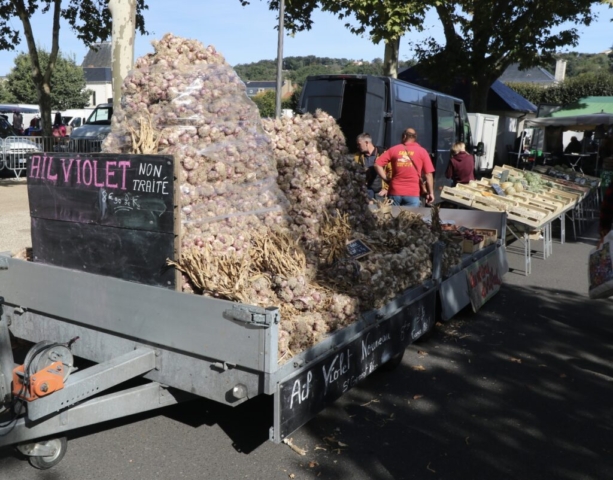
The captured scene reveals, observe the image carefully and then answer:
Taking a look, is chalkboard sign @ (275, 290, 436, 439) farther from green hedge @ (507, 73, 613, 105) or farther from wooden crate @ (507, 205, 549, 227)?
green hedge @ (507, 73, 613, 105)

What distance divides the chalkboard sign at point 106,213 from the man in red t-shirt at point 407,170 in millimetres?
4936

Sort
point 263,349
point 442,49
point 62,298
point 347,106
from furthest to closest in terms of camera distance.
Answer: point 442,49 < point 347,106 < point 62,298 < point 263,349

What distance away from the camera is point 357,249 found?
4793 millimetres

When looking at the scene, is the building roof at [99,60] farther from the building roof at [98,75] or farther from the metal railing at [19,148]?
the metal railing at [19,148]

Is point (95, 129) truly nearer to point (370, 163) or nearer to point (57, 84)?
point (370, 163)

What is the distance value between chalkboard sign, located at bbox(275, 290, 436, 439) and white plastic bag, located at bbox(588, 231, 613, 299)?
165 centimetres

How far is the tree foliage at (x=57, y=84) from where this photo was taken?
201ft

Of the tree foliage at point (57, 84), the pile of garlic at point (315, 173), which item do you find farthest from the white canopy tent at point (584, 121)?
the tree foliage at point (57, 84)

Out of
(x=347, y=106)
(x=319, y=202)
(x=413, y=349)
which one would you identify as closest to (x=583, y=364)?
(x=413, y=349)

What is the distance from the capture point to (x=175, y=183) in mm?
3531

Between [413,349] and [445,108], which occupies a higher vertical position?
[445,108]

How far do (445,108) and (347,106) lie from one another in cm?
394

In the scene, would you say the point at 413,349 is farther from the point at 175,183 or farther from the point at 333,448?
the point at 175,183

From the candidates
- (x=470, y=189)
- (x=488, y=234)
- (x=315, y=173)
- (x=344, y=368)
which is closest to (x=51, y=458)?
(x=344, y=368)
